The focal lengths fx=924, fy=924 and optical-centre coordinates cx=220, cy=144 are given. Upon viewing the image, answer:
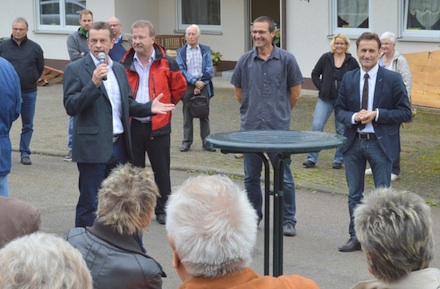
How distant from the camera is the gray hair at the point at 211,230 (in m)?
3.48

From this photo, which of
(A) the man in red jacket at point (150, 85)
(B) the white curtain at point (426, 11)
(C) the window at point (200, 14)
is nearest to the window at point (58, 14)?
(C) the window at point (200, 14)

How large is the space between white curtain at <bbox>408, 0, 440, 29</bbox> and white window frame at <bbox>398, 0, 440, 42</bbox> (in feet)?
0.42

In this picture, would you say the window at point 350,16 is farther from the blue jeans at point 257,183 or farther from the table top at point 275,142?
the table top at point 275,142

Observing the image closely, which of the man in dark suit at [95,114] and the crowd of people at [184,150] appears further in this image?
the man in dark suit at [95,114]

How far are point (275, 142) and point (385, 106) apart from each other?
2034 mm

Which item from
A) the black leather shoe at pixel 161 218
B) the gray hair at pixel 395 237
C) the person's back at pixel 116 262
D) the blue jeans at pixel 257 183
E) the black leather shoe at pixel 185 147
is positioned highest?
the gray hair at pixel 395 237

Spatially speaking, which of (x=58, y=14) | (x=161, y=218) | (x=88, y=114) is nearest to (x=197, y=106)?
(x=161, y=218)

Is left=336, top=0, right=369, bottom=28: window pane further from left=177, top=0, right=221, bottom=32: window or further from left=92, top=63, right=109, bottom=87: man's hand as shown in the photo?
left=92, top=63, right=109, bottom=87: man's hand

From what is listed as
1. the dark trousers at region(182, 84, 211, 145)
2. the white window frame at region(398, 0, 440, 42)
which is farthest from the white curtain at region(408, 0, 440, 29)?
the dark trousers at region(182, 84, 211, 145)

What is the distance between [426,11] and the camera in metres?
17.7

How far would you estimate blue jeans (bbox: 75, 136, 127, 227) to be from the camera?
7891 millimetres

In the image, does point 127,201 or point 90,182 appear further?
point 90,182

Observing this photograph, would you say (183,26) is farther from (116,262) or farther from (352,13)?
(116,262)

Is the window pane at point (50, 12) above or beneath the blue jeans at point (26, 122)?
above
